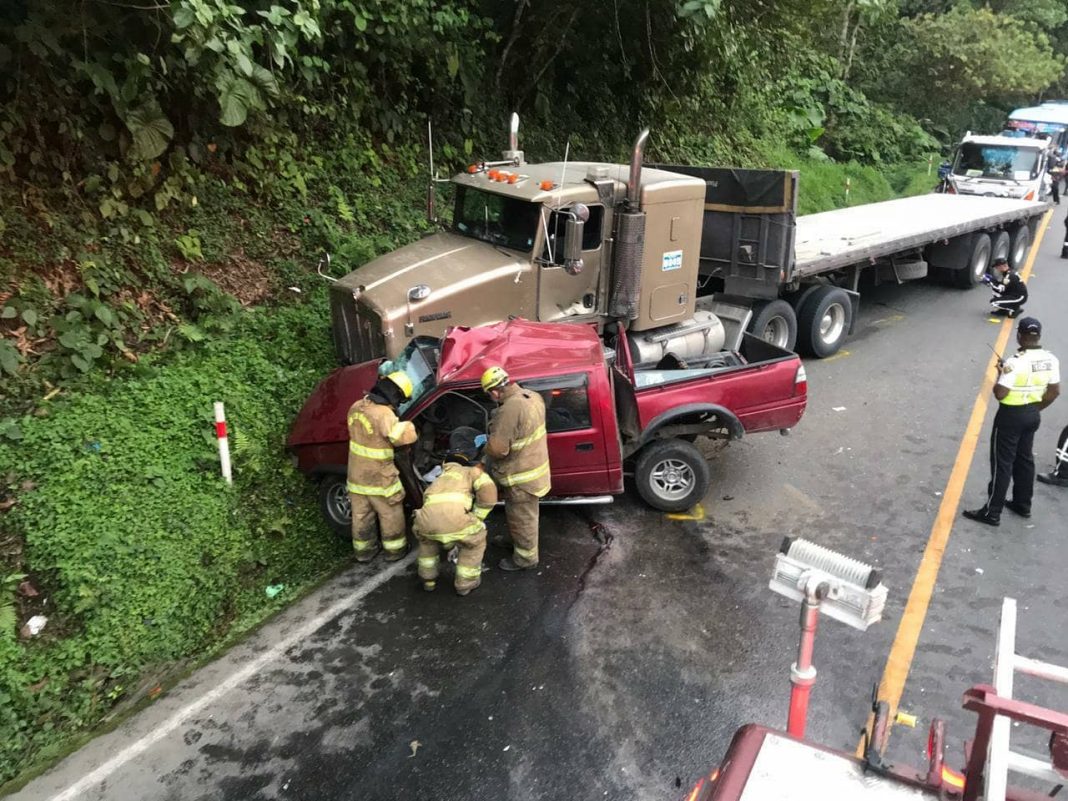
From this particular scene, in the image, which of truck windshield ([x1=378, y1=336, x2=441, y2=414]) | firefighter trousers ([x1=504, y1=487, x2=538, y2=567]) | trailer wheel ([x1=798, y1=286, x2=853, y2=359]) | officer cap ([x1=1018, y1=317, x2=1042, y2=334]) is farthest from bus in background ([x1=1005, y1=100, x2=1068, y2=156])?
firefighter trousers ([x1=504, y1=487, x2=538, y2=567])

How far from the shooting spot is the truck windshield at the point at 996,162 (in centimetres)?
1689

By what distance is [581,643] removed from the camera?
497cm

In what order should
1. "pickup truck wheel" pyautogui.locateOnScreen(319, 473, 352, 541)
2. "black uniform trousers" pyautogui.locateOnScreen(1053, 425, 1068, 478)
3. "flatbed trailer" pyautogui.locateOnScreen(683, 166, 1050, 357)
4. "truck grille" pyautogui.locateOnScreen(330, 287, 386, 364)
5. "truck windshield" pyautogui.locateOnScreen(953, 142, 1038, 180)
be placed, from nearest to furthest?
"pickup truck wheel" pyautogui.locateOnScreen(319, 473, 352, 541), "truck grille" pyautogui.locateOnScreen(330, 287, 386, 364), "black uniform trousers" pyautogui.locateOnScreen(1053, 425, 1068, 478), "flatbed trailer" pyautogui.locateOnScreen(683, 166, 1050, 357), "truck windshield" pyautogui.locateOnScreen(953, 142, 1038, 180)

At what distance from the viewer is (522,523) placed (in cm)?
561

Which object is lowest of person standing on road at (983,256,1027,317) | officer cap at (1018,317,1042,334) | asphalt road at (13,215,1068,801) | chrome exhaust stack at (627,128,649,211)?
asphalt road at (13,215,1068,801)

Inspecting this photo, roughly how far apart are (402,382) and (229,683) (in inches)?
84.1

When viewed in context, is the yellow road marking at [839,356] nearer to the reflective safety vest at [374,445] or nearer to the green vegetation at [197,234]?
the green vegetation at [197,234]

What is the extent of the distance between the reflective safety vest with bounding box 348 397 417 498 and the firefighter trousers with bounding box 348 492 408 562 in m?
0.09

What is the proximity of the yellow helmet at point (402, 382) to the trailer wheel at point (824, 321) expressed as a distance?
20.1 ft

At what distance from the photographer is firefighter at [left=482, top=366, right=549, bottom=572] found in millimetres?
5320

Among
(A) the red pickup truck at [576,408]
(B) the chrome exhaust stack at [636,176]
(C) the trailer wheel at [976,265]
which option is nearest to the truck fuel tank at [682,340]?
(A) the red pickup truck at [576,408]

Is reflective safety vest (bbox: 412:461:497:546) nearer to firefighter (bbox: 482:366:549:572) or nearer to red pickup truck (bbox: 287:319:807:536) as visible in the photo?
firefighter (bbox: 482:366:549:572)

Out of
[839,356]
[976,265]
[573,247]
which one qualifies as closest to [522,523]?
[573,247]

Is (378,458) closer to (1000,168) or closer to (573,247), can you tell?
(573,247)
